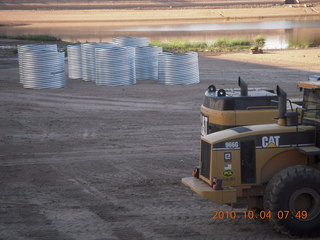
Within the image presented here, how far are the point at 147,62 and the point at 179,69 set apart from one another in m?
2.15

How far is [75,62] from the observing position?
93.8ft

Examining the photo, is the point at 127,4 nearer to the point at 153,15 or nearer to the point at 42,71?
the point at 153,15

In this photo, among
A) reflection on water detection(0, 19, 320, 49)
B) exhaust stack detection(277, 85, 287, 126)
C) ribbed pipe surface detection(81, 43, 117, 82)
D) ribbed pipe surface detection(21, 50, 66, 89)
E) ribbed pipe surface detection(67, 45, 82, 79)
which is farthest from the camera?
reflection on water detection(0, 19, 320, 49)

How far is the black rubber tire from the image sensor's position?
334 inches

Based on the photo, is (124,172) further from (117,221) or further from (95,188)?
(117,221)

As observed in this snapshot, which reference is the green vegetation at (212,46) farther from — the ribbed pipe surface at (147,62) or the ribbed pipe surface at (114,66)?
the ribbed pipe surface at (114,66)

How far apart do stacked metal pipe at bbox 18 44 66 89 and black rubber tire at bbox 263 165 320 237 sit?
59.4ft

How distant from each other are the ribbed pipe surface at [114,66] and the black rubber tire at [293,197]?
17425 mm

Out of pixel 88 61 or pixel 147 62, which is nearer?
pixel 147 62

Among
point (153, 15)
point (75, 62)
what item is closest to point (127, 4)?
point (153, 15)

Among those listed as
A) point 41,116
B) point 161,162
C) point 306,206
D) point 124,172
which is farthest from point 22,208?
point 41,116

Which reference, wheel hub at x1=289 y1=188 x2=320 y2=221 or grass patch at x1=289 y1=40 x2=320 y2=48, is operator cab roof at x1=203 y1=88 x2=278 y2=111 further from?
grass patch at x1=289 y1=40 x2=320 y2=48
